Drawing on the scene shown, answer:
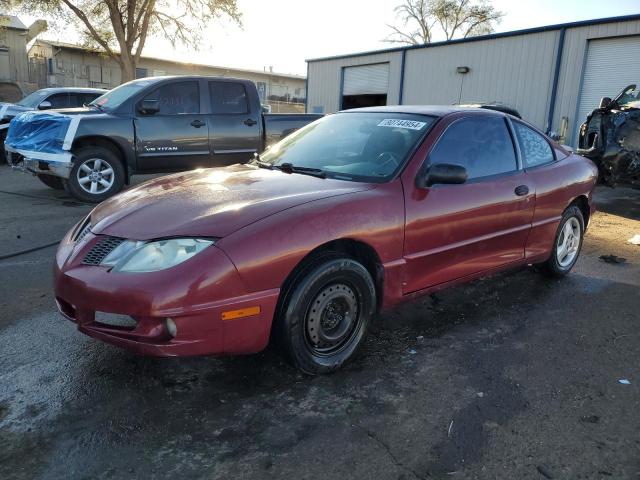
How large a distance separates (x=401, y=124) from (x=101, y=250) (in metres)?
2.17

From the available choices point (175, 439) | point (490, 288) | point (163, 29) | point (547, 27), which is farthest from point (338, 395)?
point (163, 29)

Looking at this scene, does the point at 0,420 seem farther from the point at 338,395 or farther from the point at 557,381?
the point at 557,381

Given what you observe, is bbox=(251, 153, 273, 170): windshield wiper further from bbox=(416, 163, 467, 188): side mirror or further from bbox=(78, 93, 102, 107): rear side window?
bbox=(78, 93, 102, 107): rear side window

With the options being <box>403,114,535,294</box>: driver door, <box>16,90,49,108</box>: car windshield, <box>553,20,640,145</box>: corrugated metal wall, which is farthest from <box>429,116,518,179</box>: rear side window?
<box>553,20,640,145</box>: corrugated metal wall

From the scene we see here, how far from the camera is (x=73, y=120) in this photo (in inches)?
293

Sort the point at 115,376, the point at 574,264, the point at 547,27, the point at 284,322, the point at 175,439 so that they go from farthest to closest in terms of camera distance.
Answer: the point at 547,27 < the point at 574,264 < the point at 115,376 < the point at 284,322 < the point at 175,439

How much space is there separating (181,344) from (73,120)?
240 inches

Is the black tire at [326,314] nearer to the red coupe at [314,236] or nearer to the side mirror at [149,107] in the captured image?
the red coupe at [314,236]

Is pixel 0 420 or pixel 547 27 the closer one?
pixel 0 420

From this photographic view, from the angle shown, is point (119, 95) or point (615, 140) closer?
point (119, 95)

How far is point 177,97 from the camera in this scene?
821cm

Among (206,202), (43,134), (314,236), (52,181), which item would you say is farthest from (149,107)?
(314,236)

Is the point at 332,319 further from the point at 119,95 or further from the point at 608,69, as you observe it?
the point at 608,69

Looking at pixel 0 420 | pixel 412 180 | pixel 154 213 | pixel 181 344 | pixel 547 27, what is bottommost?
pixel 0 420
